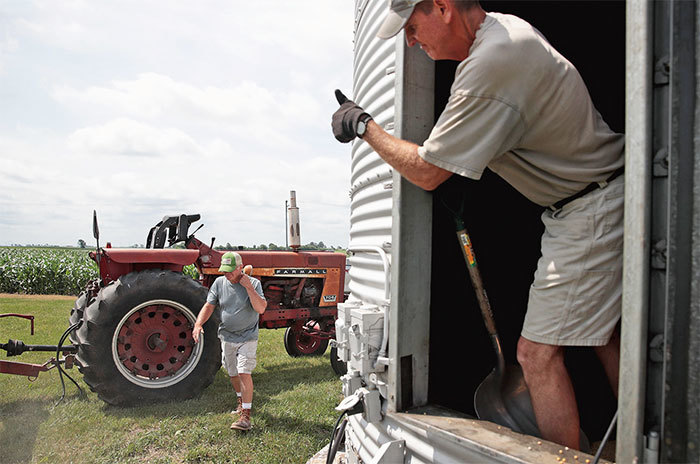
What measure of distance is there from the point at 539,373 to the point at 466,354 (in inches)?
41.5

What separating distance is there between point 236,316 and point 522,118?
463 cm

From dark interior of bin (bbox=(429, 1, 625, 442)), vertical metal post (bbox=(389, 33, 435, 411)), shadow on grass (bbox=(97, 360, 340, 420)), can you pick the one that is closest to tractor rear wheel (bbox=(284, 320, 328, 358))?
shadow on grass (bbox=(97, 360, 340, 420))

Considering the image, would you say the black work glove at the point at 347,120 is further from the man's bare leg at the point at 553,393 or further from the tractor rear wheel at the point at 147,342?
the tractor rear wheel at the point at 147,342

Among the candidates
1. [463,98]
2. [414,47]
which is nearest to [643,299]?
[463,98]

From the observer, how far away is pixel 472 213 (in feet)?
10.0

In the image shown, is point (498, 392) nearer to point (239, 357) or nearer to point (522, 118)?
point (522, 118)

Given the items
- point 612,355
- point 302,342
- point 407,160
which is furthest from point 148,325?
point 612,355

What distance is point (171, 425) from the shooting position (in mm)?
5258

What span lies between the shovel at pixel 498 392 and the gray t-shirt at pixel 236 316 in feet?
12.3

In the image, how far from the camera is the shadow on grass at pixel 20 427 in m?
4.78

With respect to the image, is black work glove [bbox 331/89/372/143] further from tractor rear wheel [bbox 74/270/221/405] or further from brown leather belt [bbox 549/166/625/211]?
tractor rear wheel [bbox 74/270/221/405]

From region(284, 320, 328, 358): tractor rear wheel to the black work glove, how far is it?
21.4ft

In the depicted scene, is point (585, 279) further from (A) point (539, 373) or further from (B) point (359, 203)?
(B) point (359, 203)

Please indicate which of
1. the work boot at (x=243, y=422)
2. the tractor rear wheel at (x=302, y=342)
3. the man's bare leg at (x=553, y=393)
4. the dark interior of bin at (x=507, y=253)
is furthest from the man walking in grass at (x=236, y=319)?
the man's bare leg at (x=553, y=393)
